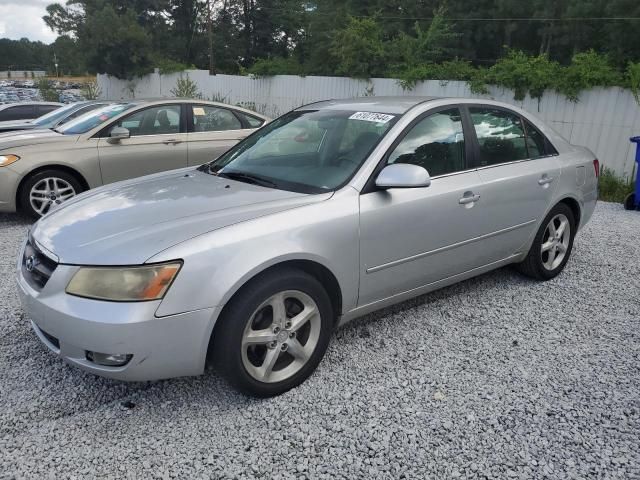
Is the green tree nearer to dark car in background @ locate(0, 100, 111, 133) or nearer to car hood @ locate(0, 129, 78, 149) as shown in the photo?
dark car in background @ locate(0, 100, 111, 133)

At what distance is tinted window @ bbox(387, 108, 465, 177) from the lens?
11.1ft

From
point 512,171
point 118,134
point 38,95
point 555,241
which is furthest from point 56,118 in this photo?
point 38,95

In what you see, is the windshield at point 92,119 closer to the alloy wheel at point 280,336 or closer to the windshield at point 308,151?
the windshield at point 308,151

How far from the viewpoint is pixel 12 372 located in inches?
119

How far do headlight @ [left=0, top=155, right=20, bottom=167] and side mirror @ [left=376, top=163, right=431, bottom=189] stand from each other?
4.90m

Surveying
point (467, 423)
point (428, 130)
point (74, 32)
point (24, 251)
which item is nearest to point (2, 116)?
point (24, 251)

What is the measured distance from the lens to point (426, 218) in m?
3.34

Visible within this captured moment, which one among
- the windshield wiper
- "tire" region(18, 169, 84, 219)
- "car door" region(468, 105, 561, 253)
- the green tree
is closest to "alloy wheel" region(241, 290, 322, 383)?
the windshield wiper

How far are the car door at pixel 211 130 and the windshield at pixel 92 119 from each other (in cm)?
87

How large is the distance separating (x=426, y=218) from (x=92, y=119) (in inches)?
209

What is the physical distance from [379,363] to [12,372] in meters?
2.15

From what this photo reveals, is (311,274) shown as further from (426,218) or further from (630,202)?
(630,202)

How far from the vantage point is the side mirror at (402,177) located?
9.82 feet

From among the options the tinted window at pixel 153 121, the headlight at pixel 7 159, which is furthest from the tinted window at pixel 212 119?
the headlight at pixel 7 159
